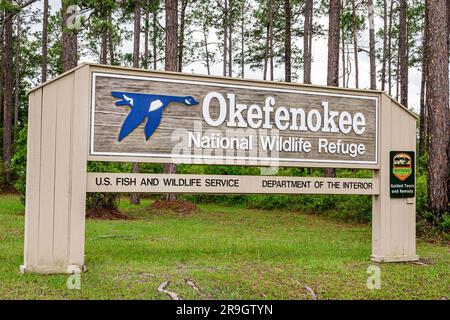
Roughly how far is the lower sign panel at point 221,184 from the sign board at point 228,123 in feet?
0.84

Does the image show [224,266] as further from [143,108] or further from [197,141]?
[143,108]

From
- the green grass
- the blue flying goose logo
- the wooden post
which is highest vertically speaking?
the blue flying goose logo

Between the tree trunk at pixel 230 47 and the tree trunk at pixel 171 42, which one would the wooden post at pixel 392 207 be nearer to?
the tree trunk at pixel 171 42

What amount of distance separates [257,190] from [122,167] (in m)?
12.7

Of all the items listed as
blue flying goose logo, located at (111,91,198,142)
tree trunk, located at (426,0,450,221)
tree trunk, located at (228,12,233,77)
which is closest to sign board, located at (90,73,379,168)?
blue flying goose logo, located at (111,91,198,142)

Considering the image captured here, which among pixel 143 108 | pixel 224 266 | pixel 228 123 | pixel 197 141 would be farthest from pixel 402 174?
pixel 143 108

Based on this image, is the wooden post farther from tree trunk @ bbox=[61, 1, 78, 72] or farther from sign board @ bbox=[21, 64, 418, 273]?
tree trunk @ bbox=[61, 1, 78, 72]

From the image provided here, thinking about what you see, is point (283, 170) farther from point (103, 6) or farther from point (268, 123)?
point (268, 123)

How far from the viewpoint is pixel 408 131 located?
9.32 m

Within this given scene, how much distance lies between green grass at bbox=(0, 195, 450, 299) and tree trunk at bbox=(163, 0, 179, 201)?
5.49 m

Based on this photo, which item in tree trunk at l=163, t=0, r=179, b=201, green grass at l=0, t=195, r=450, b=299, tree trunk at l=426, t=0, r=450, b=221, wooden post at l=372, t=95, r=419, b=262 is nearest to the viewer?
green grass at l=0, t=195, r=450, b=299

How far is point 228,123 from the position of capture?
8.20 metres

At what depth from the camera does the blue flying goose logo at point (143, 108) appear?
7602 mm

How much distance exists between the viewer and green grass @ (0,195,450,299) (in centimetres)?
639
